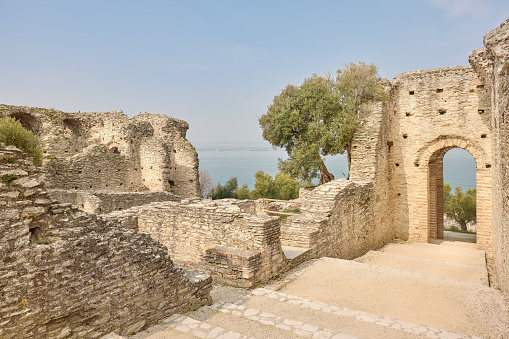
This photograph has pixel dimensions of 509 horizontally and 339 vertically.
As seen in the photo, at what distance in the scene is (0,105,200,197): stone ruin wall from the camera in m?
15.3

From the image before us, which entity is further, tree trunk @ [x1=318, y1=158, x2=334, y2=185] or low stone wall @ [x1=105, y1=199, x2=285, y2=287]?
tree trunk @ [x1=318, y1=158, x2=334, y2=185]

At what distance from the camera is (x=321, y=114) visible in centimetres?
1498

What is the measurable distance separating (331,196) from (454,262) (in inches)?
177

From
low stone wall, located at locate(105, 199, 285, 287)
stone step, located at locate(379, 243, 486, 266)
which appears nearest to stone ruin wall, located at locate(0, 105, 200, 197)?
low stone wall, located at locate(105, 199, 285, 287)

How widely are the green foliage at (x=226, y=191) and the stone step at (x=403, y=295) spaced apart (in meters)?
20.1

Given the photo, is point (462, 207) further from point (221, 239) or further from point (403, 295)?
point (221, 239)

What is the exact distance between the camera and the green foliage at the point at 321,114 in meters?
14.1

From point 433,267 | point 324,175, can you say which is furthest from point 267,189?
point 433,267

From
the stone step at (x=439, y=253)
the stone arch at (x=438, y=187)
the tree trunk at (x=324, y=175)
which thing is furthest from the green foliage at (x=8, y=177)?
the stone arch at (x=438, y=187)

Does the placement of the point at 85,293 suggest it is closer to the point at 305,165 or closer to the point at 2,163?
the point at 2,163

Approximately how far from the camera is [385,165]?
1355cm

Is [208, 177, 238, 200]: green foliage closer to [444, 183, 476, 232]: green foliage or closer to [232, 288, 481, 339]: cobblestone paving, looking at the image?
[444, 183, 476, 232]: green foliage

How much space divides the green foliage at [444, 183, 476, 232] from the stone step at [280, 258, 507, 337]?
22147mm

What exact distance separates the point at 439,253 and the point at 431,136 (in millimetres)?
4698
